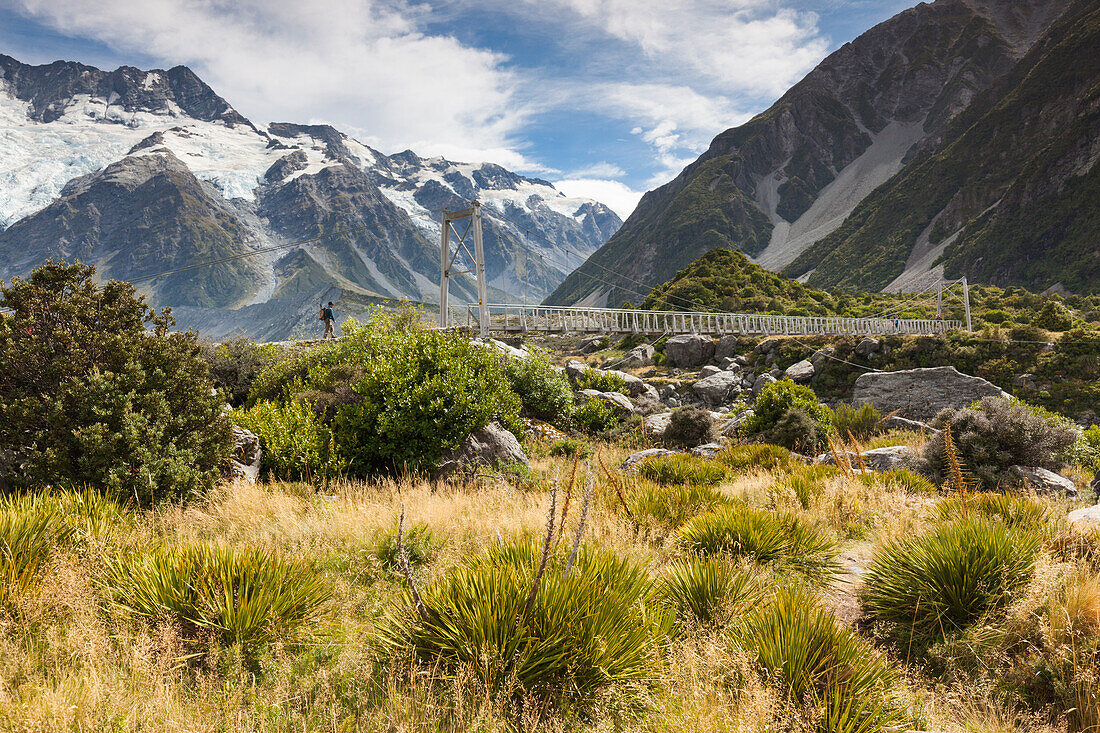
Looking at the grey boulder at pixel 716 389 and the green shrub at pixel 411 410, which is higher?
the green shrub at pixel 411 410

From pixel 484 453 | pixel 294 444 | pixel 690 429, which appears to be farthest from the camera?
pixel 690 429

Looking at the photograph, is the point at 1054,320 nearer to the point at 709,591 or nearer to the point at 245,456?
the point at 709,591

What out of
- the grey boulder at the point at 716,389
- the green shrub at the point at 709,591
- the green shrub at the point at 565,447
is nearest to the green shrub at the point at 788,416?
the green shrub at the point at 565,447

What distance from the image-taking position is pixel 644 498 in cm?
692

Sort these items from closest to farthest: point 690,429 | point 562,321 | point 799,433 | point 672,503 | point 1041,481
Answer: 1. point 672,503
2. point 1041,481
3. point 799,433
4. point 690,429
5. point 562,321

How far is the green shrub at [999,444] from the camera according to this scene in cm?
902

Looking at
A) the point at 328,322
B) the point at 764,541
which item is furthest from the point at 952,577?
the point at 328,322

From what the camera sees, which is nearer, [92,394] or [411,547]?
[411,547]

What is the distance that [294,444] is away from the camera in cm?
958

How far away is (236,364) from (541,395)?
8951mm

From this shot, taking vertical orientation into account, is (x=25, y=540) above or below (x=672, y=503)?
above

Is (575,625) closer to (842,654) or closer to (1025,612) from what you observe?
(842,654)

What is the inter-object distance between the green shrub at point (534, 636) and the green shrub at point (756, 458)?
7.98 meters

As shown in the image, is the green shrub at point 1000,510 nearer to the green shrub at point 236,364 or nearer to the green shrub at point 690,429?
the green shrub at point 690,429
